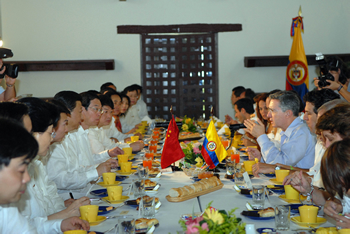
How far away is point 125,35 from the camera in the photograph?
7.21 meters

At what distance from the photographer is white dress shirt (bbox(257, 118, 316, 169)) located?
9.19ft

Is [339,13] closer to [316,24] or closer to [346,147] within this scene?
[316,24]

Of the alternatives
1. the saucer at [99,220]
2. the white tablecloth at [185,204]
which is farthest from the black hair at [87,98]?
the saucer at [99,220]

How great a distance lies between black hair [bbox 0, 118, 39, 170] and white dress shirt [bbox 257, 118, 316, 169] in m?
2.10

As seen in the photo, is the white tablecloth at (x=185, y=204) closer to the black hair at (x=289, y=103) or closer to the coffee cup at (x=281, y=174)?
the coffee cup at (x=281, y=174)

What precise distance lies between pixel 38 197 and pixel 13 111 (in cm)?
69

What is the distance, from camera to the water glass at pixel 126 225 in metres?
1.40

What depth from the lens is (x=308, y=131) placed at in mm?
2848

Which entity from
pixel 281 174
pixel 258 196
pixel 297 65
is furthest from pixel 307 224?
pixel 297 65

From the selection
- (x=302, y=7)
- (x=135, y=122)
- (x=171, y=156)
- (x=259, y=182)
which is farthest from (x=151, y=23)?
(x=259, y=182)

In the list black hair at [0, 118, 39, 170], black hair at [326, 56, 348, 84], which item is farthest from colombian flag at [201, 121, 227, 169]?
black hair at [326, 56, 348, 84]

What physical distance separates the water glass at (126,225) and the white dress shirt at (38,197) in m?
0.62

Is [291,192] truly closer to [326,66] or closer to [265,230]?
[265,230]

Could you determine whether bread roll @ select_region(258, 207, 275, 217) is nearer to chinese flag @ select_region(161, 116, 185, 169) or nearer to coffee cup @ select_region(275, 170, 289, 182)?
coffee cup @ select_region(275, 170, 289, 182)
